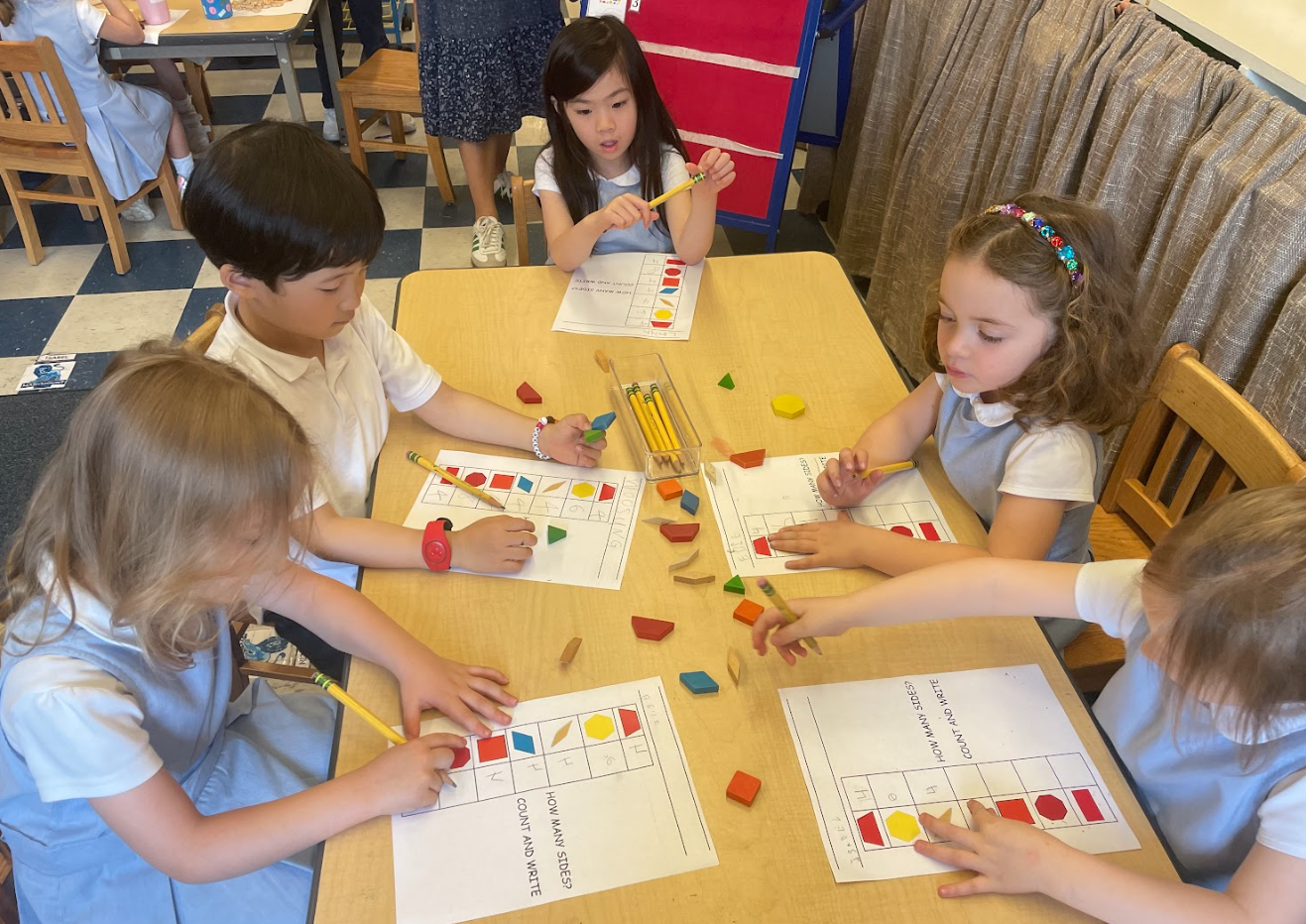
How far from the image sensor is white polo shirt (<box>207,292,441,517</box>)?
3.81 feet

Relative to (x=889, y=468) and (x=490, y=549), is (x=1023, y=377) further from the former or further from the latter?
(x=490, y=549)

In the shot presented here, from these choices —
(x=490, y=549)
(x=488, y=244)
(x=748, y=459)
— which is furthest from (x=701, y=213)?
(x=488, y=244)

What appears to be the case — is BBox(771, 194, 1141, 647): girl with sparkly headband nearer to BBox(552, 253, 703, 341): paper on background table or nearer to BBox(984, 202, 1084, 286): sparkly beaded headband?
BBox(984, 202, 1084, 286): sparkly beaded headband

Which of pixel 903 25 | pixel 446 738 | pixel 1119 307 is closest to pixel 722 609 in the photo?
pixel 446 738

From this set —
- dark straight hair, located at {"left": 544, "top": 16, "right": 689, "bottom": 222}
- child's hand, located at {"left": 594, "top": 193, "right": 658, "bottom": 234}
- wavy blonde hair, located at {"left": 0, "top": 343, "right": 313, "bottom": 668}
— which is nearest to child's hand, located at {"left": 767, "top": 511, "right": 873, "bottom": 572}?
wavy blonde hair, located at {"left": 0, "top": 343, "right": 313, "bottom": 668}

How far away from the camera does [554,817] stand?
84cm

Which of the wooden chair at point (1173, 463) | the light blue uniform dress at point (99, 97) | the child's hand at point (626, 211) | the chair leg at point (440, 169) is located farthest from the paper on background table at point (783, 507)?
the light blue uniform dress at point (99, 97)

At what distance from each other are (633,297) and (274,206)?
65 centimetres

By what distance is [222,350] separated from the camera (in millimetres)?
1149

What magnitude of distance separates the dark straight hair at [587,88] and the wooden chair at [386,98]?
1.46 m

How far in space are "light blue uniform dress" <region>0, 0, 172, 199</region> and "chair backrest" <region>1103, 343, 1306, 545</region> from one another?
3.04m

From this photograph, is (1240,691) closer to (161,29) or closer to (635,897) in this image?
(635,897)

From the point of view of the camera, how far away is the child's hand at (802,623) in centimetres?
98

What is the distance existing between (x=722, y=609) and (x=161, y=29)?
2974mm
